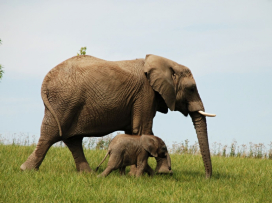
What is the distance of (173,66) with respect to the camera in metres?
8.70

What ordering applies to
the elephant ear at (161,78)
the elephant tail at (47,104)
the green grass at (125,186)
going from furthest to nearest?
the elephant ear at (161,78) < the elephant tail at (47,104) < the green grass at (125,186)

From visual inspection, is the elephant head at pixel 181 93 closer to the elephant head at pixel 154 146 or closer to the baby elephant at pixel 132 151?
the elephant head at pixel 154 146

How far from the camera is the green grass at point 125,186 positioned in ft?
21.1

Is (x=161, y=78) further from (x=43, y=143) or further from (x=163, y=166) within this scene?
(x=43, y=143)

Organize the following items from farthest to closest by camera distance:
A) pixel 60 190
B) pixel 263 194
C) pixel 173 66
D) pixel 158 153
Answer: pixel 173 66 < pixel 158 153 < pixel 263 194 < pixel 60 190

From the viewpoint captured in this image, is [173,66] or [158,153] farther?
[173,66]

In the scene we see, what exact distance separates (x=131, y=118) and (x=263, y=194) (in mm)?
2984

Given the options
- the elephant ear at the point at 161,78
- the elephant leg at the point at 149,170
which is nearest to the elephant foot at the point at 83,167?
the elephant leg at the point at 149,170

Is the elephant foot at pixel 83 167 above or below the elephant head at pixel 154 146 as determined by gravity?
below

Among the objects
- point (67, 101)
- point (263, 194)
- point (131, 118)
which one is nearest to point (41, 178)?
point (67, 101)

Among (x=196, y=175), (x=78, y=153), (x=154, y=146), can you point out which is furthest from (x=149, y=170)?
(x=78, y=153)

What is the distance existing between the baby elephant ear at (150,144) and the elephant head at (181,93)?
896 millimetres

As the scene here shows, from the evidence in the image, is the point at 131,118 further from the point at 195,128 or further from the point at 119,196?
the point at 119,196

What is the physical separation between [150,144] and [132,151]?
1.25 ft
